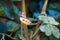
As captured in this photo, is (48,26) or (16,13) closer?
(48,26)

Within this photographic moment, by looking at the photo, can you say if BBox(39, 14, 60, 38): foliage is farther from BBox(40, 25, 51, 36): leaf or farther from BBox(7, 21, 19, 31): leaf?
BBox(7, 21, 19, 31): leaf

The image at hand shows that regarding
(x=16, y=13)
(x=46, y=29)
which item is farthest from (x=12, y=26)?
(x=46, y=29)

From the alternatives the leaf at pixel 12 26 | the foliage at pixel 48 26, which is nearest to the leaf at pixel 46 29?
the foliage at pixel 48 26

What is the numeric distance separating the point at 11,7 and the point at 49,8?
0.23 m

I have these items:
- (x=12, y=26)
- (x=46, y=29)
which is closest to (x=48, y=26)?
(x=46, y=29)

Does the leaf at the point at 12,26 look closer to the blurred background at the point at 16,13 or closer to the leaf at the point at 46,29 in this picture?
the blurred background at the point at 16,13

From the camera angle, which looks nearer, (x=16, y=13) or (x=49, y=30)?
(x=49, y=30)

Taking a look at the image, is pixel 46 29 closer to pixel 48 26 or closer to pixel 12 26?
pixel 48 26

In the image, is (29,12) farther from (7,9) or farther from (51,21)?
(51,21)

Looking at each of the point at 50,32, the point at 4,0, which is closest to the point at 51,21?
the point at 50,32

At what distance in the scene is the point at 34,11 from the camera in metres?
1.13

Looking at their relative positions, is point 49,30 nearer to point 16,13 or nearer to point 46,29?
point 46,29

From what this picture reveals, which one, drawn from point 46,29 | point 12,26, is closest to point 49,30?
point 46,29

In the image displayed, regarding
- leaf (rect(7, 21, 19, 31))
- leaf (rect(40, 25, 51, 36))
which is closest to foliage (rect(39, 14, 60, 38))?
leaf (rect(40, 25, 51, 36))
